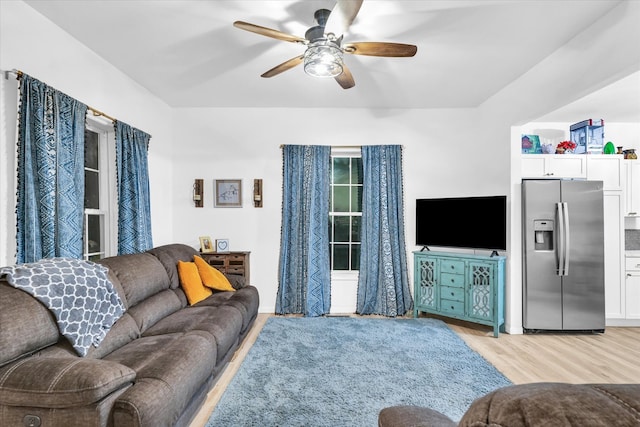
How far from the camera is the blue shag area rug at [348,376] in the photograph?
205 cm

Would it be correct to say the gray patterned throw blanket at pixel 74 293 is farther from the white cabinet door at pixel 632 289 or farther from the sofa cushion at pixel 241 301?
the white cabinet door at pixel 632 289

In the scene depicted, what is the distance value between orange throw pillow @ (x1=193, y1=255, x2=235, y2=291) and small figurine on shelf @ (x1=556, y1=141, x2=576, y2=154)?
13.8ft

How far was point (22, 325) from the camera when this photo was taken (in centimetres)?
143

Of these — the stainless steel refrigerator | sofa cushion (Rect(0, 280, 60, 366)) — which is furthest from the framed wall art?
the stainless steel refrigerator

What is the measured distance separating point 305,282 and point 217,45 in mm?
2845

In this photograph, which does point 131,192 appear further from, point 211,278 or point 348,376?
point 348,376

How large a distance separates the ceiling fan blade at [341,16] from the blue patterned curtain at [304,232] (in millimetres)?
2202

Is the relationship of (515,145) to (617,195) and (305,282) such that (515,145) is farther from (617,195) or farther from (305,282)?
(305,282)

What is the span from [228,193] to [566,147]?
431cm

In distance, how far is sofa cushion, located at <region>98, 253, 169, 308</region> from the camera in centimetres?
231

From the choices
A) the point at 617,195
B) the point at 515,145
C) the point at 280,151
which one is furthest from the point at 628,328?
the point at 280,151

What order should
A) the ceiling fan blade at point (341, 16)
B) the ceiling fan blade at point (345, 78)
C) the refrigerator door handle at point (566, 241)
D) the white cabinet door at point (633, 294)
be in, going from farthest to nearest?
the white cabinet door at point (633, 294), the refrigerator door handle at point (566, 241), the ceiling fan blade at point (345, 78), the ceiling fan blade at point (341, 16)

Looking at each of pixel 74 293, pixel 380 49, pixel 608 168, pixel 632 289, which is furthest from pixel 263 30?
pixel 632 289

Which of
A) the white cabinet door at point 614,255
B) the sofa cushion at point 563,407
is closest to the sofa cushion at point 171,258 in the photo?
the sofa cushion at point 563,407
